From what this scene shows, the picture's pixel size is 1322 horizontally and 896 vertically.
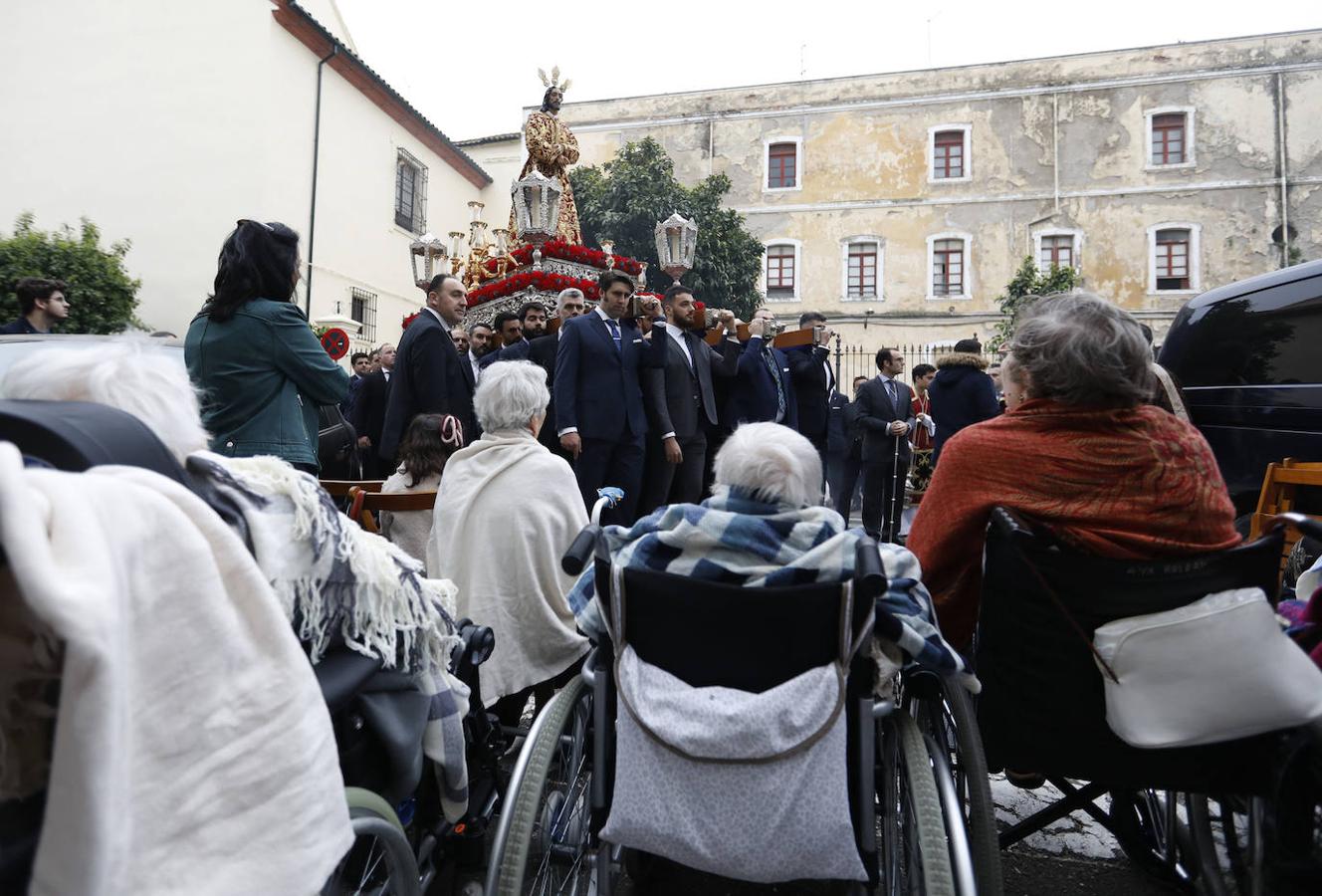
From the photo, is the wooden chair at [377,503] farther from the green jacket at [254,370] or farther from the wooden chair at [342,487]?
the green jacket at [254,370]

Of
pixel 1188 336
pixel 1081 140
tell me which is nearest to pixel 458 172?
pixel 1081 140

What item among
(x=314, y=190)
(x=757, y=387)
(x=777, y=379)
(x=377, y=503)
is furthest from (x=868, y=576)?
(x=314, y=190)

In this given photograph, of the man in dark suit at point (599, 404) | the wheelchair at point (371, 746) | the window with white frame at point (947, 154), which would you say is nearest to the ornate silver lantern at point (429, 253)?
the man in dark suit at point (599, 404)

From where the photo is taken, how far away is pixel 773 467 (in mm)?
1983

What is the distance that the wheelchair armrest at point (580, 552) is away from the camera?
1.91 metres

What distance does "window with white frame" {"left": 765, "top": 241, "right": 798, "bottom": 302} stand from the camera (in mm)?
28781

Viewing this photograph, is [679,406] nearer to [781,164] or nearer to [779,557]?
[779,557]

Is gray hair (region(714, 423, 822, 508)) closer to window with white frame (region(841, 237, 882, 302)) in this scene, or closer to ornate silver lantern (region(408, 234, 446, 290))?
ornate silver lantern (region(408, 234, 446, 290))

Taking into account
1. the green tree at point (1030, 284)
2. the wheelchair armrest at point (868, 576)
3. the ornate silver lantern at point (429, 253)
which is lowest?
the wheelchair armrest at point (868, 576)

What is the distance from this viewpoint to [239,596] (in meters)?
1.10

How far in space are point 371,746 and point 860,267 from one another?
28.4m

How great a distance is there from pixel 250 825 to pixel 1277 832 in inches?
78.7

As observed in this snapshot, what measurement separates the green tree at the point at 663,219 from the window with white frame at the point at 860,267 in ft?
11.4

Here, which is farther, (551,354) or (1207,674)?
(551,354)
